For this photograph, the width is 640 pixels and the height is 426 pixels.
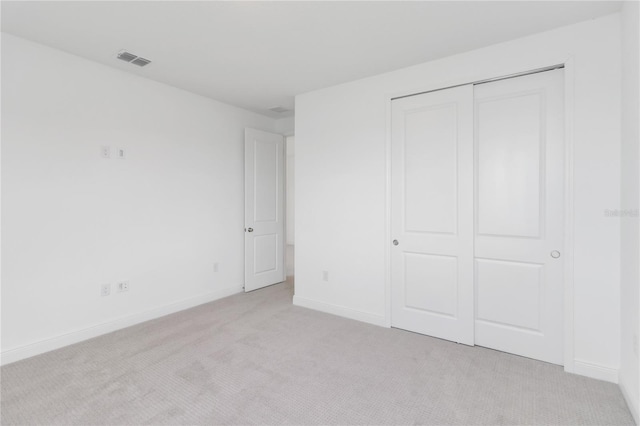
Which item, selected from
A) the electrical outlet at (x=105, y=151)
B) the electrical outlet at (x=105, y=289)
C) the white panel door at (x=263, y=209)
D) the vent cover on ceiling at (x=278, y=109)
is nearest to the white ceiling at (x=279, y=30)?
the electrical outlet at (x=105, y=151)

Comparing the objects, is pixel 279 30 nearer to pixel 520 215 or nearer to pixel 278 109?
pixel 278 109

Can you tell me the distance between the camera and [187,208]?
388 centimetres

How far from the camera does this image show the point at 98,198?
3.07 meters

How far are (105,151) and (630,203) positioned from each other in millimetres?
4119

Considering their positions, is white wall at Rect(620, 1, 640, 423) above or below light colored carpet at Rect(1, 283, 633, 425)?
above

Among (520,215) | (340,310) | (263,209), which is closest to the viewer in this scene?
(520,215)

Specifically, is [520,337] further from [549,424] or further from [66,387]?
[66,387]

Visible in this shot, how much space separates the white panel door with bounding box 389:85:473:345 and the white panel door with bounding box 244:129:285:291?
211 cm

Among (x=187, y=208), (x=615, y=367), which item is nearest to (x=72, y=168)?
(x=187, y=208)

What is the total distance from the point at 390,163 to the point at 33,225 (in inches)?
124

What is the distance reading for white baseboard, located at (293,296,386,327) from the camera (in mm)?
3363

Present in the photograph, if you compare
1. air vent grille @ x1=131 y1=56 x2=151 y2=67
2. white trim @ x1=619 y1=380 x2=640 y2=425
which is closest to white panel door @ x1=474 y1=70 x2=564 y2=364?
white trim @ x1=619 y1=380 x2=640 y2=425

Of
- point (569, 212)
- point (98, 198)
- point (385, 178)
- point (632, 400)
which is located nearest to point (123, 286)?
point (98, 198)

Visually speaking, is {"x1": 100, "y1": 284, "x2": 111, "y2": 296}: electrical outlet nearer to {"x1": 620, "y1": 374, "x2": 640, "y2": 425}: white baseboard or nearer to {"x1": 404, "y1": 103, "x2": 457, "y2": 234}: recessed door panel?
{"x1": 404, "y1": 103, "x2": 457, "y2": 234}: recessed door panel
